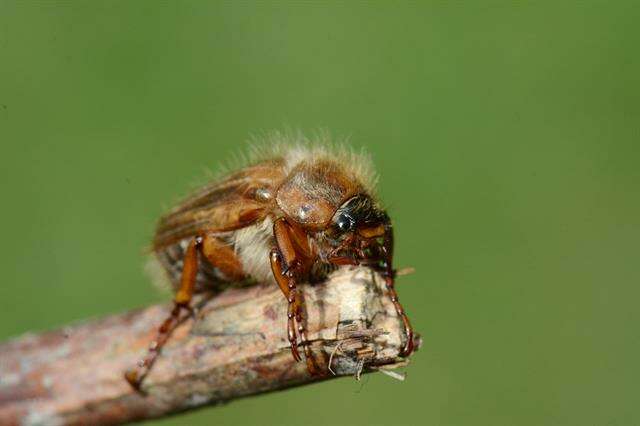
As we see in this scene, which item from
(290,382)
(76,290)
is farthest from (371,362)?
(76,290)

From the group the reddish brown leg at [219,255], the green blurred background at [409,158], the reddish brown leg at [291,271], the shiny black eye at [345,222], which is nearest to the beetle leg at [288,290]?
the reddish brown leg at [291,271]

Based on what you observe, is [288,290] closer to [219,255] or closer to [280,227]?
[280,227]

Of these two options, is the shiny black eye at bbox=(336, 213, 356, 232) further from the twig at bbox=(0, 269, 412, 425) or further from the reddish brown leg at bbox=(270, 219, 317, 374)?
the twig at bbox=(0, 269, 412, 425)

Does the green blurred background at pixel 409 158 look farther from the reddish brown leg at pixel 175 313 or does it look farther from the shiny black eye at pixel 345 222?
the shiny black eye at pixel 345 222

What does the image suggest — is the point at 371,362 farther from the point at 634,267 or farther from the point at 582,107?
the point at 582,107

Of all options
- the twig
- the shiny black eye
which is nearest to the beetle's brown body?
the shiny black eye

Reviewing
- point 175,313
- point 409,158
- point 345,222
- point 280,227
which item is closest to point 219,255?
point 175,313
